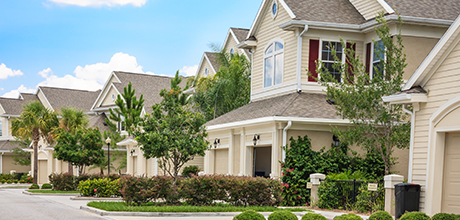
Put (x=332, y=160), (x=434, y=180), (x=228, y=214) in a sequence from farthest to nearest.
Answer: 1. (x=332, y=160)
2. (x=228, y=214)
3. (x=434, y=180)

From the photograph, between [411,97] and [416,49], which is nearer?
[411,97]

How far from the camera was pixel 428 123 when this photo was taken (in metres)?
14.2

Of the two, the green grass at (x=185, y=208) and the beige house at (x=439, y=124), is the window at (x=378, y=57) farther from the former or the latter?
the green grass at (x=185, y=208)

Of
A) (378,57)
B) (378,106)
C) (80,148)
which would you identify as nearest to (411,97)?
(378,106)

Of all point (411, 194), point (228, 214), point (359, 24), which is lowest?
point (228, 214)

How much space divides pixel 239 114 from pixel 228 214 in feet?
27.6

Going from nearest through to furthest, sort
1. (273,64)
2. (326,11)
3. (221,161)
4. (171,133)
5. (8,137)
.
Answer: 1. (171,133)
2. (326,11)
3. (273,64)
4. (221,161)
5. (8,137)

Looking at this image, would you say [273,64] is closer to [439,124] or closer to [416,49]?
[416,49]

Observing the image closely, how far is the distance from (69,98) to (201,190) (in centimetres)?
4475

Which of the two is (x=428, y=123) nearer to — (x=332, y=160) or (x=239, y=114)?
(x=332, y=160)

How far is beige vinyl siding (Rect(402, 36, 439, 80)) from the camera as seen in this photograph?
20594 mm

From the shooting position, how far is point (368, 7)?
73.7ft

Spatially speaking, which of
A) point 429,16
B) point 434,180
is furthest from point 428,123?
point 429,16

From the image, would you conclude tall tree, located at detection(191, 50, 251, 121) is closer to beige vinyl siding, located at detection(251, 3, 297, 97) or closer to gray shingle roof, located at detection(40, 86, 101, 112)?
beige vinyl siding, located at detection(251, 3, 297, 97)
